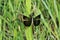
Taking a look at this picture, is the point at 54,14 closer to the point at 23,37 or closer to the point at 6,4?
the point at 23,37

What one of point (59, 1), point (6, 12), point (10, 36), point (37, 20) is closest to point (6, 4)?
point (6, 12)

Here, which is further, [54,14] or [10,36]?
[10,36]

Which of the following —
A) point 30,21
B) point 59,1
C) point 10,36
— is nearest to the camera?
point 30,21

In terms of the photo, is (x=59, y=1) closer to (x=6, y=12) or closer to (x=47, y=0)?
(x=47, y=0)

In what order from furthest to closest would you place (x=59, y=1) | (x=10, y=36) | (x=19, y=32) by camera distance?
(x=10, y=36), (x=59, y=1), (x=19, y=32)

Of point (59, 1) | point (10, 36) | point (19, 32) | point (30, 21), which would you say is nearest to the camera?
point (30, 21)

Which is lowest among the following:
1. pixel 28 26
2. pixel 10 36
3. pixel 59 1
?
pixel 10 36

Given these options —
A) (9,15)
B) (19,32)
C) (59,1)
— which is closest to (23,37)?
(19,32)

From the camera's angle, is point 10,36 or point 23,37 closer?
point 23,37

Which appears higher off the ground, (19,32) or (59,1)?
(59,1)
